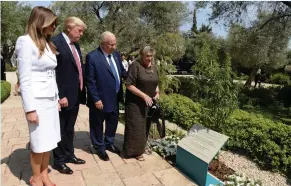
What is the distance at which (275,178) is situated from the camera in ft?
12.8

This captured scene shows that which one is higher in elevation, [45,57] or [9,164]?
[45,57]

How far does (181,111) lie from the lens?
6.11m

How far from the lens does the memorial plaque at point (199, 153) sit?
320cm

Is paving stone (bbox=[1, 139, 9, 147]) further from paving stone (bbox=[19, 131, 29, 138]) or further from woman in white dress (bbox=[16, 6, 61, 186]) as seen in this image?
woman in white dress (bbox=[16, 6, 61, 186])

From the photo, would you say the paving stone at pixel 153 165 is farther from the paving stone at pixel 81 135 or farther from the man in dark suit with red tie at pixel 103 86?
the paving stone at pixel 81 135

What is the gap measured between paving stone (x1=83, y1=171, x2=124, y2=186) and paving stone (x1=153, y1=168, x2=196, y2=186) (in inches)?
19.9

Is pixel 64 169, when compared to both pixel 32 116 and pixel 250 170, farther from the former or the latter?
pixel 250 170

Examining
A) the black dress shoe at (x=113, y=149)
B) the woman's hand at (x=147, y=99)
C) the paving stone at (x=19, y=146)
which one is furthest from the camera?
the paving stone at (x=19, y=146)

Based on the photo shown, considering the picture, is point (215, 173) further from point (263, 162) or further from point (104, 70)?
point (104, 70)

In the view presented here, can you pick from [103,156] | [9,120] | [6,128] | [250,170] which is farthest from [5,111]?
[250,170]

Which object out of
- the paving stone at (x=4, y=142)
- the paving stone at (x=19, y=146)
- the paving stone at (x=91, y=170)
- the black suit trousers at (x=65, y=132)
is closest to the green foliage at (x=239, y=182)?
the paving stone at (x=91, y=170)

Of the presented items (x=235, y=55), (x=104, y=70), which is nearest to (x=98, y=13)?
(x=235, y=55)

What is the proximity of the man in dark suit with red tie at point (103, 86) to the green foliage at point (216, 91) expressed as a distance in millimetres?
1249

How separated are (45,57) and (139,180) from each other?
179 cm
